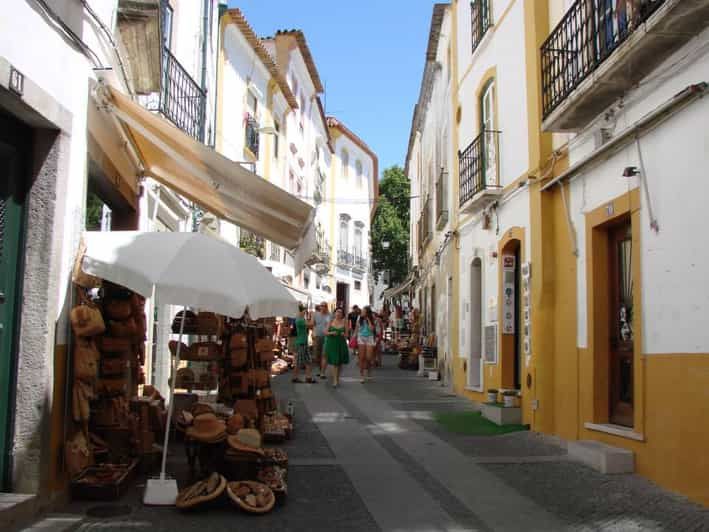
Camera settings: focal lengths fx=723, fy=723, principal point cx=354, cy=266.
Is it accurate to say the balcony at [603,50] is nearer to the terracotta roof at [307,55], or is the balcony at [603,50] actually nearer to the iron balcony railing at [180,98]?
the iron balcony railing at [180,98]

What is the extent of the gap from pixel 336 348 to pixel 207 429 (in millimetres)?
9162

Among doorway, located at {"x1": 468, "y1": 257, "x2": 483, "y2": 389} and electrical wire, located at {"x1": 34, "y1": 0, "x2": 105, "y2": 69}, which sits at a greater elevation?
electrical wire, located at {"x1": 34, "y1": 0, "x2": 105, "y2": 69}

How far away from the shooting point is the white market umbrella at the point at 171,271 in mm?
5641

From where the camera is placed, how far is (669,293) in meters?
6.50

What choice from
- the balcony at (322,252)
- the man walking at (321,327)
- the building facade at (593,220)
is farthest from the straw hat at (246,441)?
the balcony at (322,252)

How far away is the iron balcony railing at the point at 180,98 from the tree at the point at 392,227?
35.2 metres

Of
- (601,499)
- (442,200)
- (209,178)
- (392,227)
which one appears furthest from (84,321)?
(392,227)

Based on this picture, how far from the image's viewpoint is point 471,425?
10320mm

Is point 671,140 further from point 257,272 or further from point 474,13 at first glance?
point 474,13

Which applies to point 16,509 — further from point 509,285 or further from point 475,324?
point 475,324

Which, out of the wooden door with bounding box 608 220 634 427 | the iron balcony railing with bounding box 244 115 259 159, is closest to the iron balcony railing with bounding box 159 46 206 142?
the wooden door with bounding box 608 220 634 427

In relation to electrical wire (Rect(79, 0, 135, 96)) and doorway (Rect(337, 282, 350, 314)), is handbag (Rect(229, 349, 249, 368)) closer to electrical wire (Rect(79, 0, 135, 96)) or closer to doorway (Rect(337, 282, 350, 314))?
electrical wire (Rect(79, 0, 135, 96))

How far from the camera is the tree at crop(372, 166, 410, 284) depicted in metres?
47.8

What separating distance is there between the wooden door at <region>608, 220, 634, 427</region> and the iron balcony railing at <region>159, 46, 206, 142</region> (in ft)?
19.4
